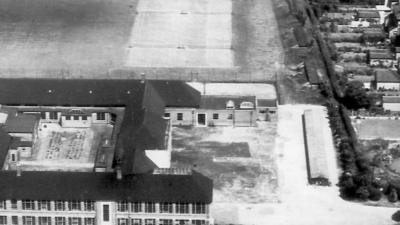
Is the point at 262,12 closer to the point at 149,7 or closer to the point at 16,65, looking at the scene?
the point at 149,7

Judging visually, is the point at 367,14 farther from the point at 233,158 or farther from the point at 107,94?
the point at 107,94

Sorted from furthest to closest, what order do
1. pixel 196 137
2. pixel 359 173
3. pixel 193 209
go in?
1. pixel 196 137
2. pixel 359 173
3. pixel 193 209

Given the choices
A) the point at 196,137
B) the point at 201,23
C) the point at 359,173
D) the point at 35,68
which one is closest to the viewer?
the point at 359,173

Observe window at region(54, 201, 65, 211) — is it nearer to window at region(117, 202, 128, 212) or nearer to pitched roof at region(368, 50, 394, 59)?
window at region(117, 202, 128, 212)

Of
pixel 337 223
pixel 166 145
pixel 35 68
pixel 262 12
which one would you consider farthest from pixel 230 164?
pixel 262 12

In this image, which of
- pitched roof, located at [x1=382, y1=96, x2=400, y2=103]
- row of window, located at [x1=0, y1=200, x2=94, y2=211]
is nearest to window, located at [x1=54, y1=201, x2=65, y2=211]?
row of window, located at [x1=0, y1=200, x2=94, y2=211]

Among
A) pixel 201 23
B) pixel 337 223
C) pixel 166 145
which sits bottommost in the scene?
pixel 337 223

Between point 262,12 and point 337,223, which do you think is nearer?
point 337,223
